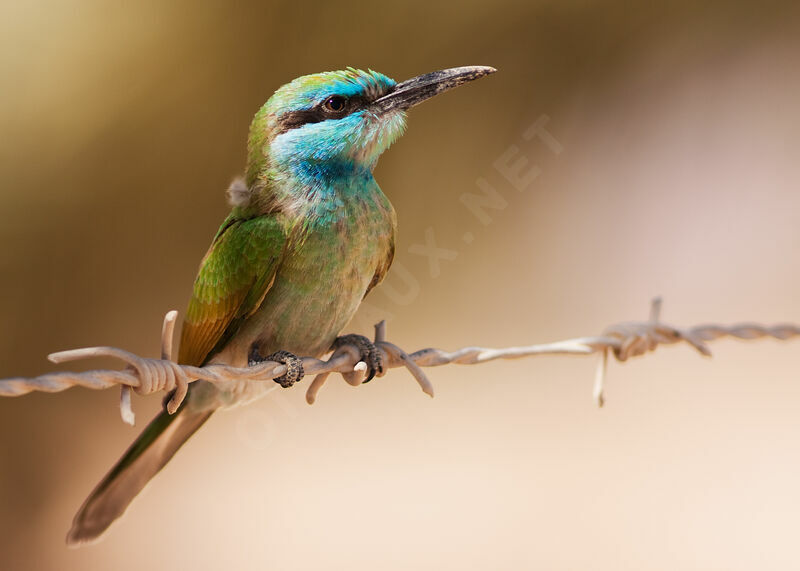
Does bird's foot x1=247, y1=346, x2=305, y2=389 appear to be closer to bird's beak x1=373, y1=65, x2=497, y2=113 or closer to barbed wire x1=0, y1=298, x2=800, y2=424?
barbed wire x1=0, y1=298, x2=800, y2=424

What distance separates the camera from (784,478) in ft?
14.1

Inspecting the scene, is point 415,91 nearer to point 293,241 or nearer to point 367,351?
point 293,241

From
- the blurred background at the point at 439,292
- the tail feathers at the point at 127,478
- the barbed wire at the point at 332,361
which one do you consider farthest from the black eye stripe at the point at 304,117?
the blurred background at the point at 439,292

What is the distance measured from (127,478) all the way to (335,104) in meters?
1.10

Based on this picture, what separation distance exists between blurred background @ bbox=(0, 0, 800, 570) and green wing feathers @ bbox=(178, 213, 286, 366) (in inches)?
58.7

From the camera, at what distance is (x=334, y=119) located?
209 centimetres

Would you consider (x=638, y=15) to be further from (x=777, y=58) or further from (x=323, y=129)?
(x=323, y=129)

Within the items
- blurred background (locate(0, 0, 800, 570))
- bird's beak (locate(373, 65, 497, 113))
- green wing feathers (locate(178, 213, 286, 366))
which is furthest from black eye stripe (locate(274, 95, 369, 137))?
blurred background (locate(0, 0, 800, 570))

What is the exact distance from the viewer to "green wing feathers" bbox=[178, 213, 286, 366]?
2047 millimetres

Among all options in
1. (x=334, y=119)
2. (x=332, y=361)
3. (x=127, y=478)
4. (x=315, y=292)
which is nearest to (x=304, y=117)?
(x=334, y=119)

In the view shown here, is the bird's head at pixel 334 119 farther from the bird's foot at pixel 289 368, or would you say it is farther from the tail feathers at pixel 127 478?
the tail feathers at pixel 127 478

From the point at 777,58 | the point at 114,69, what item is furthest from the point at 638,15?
the point at 114,69

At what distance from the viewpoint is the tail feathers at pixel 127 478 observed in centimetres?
213

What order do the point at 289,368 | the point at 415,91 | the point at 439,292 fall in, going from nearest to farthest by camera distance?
the point at 289,368 < the point at 415,91 < the point at 439,292
